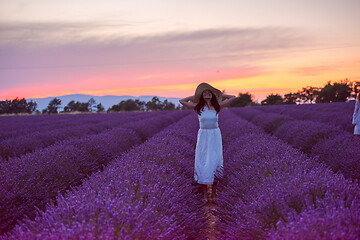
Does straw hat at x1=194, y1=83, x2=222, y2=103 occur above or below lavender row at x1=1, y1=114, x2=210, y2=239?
above

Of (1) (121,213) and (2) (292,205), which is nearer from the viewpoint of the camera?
(1) (121,213)

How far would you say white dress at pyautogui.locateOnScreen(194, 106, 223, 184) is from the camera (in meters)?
4.12

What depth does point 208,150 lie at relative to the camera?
414 cm

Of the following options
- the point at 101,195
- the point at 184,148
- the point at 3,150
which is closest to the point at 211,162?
the point at 184,148

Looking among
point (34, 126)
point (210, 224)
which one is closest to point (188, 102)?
point (210, 224)

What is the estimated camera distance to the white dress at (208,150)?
4.12 meters

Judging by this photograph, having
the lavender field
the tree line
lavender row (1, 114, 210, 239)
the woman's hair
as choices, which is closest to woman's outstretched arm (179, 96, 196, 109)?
the woman's hair

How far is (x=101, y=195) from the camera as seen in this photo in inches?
91.8

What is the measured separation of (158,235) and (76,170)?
3110 mm

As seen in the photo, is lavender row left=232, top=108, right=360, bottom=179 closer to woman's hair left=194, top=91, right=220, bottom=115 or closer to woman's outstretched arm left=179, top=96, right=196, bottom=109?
woman's hair left=194, top=91, right=220, bottom=115

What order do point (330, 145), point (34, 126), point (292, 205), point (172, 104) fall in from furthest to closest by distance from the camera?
point (172, 104) < point (34, 126) < point (330, 145) < point (292, 205)

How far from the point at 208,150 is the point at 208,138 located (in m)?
0.15

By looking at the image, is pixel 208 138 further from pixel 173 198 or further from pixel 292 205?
pixel 292 205

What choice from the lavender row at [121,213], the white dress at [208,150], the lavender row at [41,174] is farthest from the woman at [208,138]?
the lavender row at [41,174]
